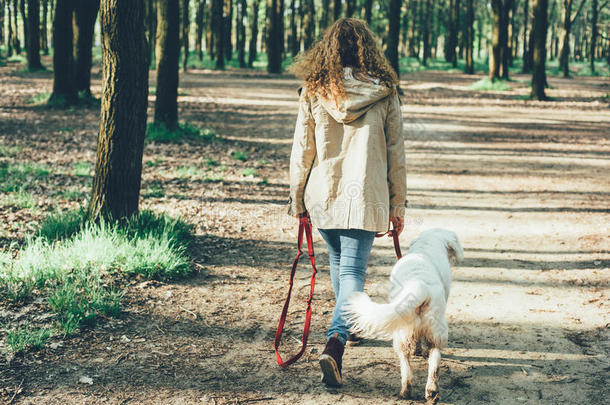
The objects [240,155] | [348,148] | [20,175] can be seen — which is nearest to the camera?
[348,148]

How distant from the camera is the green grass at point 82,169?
982cm

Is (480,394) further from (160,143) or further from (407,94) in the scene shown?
(407,94)

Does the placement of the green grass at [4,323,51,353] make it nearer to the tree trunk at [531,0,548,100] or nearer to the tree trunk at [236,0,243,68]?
the tree trunk at [531,0,548,100]

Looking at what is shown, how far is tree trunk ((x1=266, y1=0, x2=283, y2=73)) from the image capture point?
3225 centimetres

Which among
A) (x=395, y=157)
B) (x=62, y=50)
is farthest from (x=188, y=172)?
(x=62, y=50)

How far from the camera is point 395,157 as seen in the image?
3.79 meters

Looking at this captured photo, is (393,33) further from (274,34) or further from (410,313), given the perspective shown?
(410,313)

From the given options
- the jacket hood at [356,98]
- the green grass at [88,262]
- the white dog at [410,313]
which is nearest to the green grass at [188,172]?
the green grass at [88,262]

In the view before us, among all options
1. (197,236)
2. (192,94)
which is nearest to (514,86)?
(192,94)

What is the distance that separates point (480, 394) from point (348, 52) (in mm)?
2383

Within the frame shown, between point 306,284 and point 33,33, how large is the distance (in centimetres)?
2610

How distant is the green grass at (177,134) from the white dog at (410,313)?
10137 mm

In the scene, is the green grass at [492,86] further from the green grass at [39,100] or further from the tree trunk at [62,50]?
the green grass at [39,100]

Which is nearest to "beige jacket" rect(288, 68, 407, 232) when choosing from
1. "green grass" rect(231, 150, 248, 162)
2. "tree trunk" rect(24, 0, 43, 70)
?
"green grass" rect(231, 150, 248, 162)
